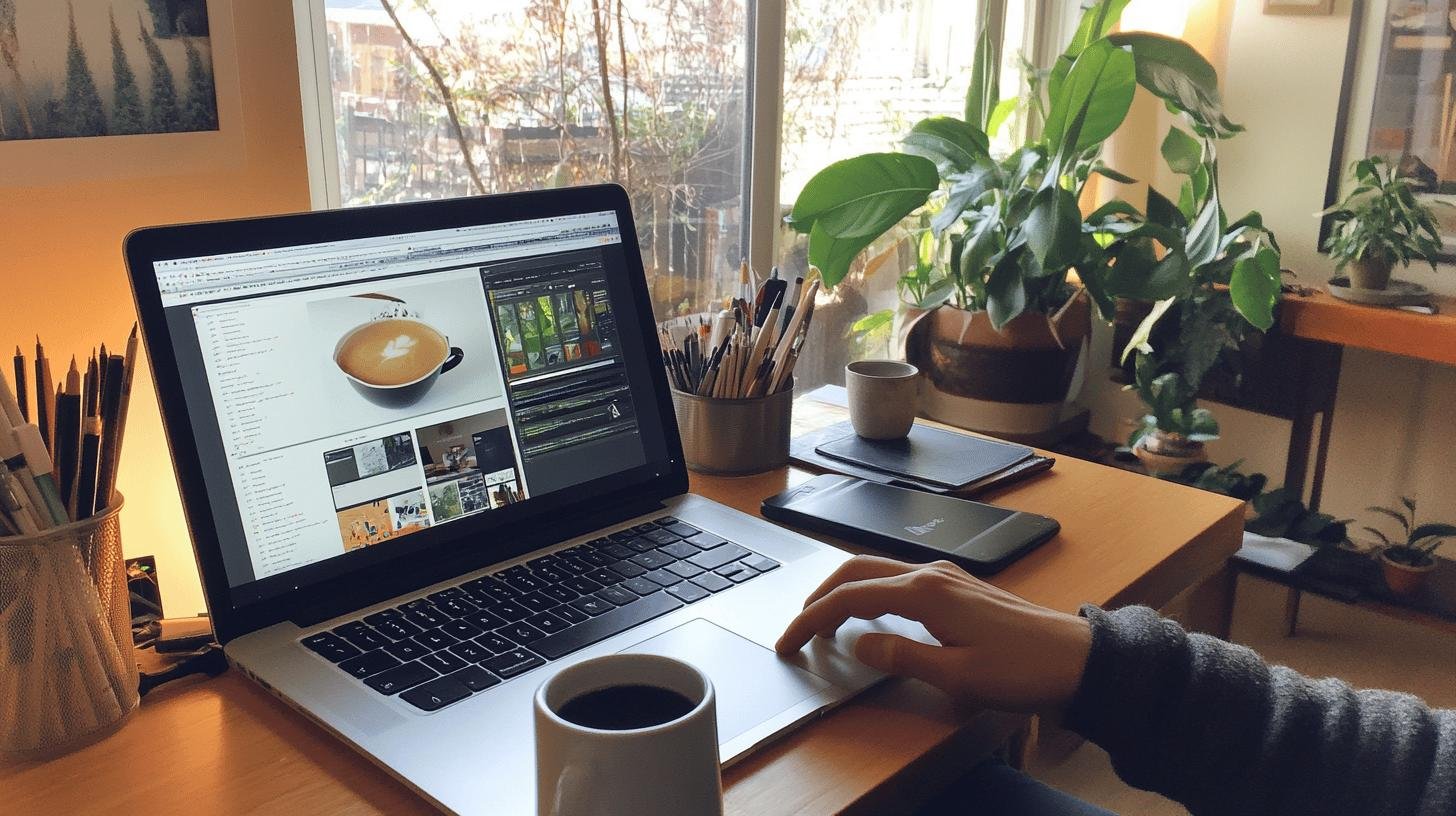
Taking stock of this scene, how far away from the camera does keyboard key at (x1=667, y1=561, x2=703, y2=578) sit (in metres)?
0.86

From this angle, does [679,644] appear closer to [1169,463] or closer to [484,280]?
[484,280]

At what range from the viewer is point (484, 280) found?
910mm

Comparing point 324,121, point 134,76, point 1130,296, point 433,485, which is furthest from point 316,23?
point 1130,296

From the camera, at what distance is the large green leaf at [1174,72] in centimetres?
184

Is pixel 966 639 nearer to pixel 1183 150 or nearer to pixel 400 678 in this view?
pixel 400 678

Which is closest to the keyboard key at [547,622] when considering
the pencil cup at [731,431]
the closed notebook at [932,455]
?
the pencil cup at [731,431]

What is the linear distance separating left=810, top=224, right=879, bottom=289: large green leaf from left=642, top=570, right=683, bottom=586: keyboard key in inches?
33.9

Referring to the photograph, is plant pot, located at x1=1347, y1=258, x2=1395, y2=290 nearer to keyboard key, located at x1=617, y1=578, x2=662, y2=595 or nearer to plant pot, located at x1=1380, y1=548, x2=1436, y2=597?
plant pot, located at x1=1380, y1=548, x2=1436, y2=597

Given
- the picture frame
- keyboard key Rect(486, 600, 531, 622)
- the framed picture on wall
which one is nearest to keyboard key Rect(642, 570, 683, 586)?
keyboard key Rect(486, 600, 531, 622)

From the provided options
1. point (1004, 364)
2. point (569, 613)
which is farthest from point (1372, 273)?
point (569, 613)

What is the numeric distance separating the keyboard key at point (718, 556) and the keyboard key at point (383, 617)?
231 millimetres

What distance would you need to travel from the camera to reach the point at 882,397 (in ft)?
3.99

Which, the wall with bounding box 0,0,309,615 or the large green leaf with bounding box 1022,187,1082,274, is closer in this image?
the wall with bounding box 0,0,309,615

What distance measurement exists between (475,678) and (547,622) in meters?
0.09
